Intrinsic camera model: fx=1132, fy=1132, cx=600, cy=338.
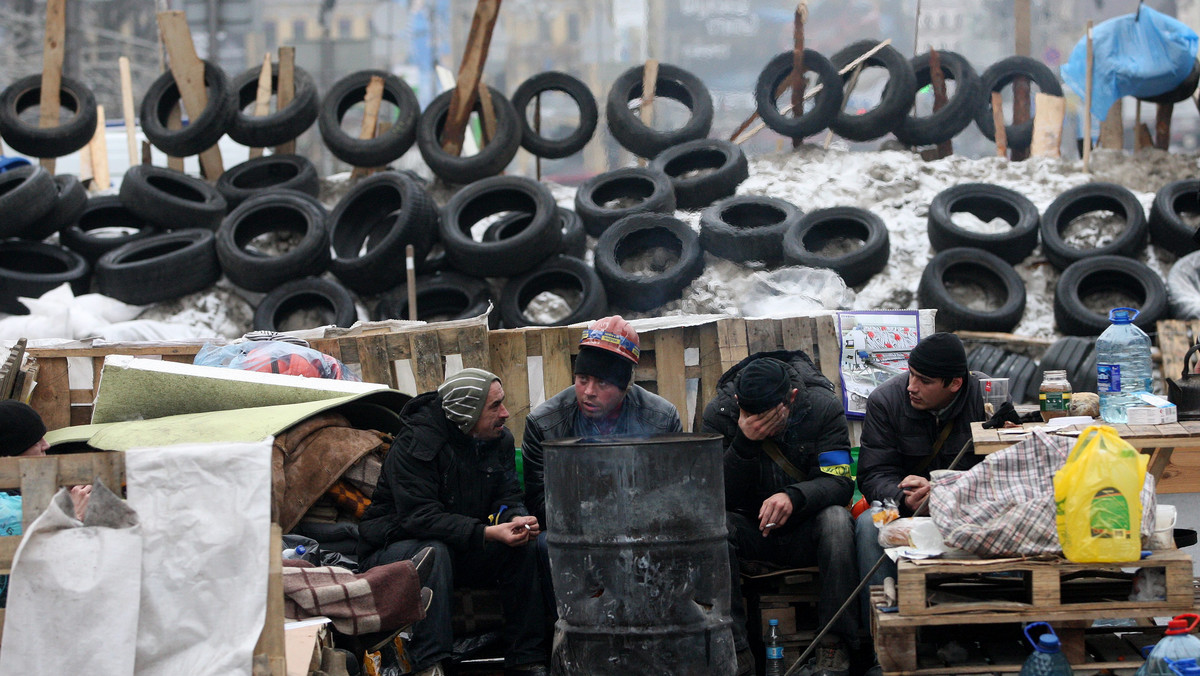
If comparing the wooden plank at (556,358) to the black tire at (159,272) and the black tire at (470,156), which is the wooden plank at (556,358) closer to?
the black tire at (159,272)

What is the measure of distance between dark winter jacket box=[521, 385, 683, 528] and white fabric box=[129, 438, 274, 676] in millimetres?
1982

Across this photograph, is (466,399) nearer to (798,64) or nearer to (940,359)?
(940,359)

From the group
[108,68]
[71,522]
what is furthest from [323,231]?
[108,68]

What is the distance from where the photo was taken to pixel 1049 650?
139 inches

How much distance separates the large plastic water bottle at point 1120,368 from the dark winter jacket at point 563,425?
1.82 m

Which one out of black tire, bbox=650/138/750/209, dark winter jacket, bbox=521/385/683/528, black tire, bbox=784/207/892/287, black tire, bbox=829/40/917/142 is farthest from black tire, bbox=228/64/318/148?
dark winter jacket, bbox=521/385/683/528

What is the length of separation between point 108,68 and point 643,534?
3275 cm

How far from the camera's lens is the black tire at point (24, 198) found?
1066 cm

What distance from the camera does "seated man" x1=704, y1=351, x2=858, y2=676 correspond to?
15.1ft

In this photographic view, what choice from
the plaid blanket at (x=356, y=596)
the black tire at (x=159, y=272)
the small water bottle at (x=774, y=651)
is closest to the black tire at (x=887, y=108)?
the black tire at (x=159, y=272)

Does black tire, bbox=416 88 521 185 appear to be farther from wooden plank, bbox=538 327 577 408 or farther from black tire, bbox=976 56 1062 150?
wooden plank, bbox=538 327 577 408

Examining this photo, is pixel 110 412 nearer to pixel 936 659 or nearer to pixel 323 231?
pixel 936 659

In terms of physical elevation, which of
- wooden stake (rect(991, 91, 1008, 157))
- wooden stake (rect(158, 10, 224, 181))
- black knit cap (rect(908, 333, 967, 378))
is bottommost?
black knit cap (rect(908, 333, 967, 378))

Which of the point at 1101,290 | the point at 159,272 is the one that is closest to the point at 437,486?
the point at 159,272
